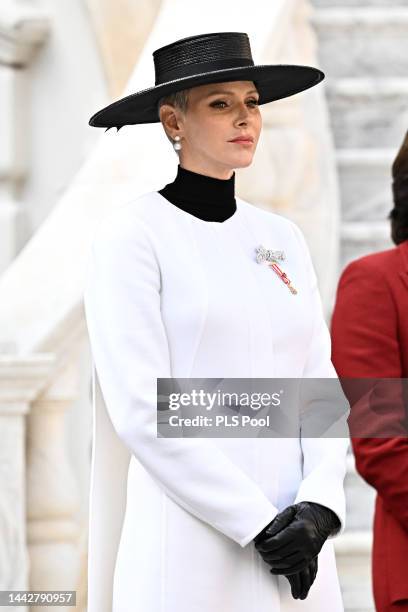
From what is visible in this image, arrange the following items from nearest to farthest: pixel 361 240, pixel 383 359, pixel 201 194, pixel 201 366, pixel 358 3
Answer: pixel 201 366
pixel 201 194
pixel 383 359
pixel 361 240
pixel 358 3

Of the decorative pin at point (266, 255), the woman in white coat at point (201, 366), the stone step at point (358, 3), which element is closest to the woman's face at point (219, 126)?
the woman in white coat at point (201, 366)

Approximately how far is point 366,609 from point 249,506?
163 centimetres

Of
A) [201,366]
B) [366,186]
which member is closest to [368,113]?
[366,186]

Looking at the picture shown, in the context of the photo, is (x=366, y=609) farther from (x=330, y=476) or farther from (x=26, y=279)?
(x=330, y=476)

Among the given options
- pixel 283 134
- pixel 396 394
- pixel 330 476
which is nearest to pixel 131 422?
pixel 330 476

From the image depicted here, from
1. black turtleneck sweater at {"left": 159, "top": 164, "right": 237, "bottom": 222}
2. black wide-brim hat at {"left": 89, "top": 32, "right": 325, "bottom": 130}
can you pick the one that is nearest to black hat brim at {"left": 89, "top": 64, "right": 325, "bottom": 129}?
black wide-brim hat at {"left": 89, "top": 32, "right": 325, "bottom": 130}

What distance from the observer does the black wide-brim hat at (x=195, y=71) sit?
2318 millimetres

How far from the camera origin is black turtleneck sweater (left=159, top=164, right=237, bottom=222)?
2.37m

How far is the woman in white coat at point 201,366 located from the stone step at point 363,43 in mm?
2624

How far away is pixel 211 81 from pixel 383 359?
2.36ft

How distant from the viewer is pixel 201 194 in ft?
7.82

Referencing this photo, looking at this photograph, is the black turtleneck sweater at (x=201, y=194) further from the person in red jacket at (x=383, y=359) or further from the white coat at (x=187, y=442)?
the person in red jacket at (x=383, y=359)

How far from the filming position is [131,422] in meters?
2.21

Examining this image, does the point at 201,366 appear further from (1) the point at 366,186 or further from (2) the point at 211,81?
(1) the point at 366,186
